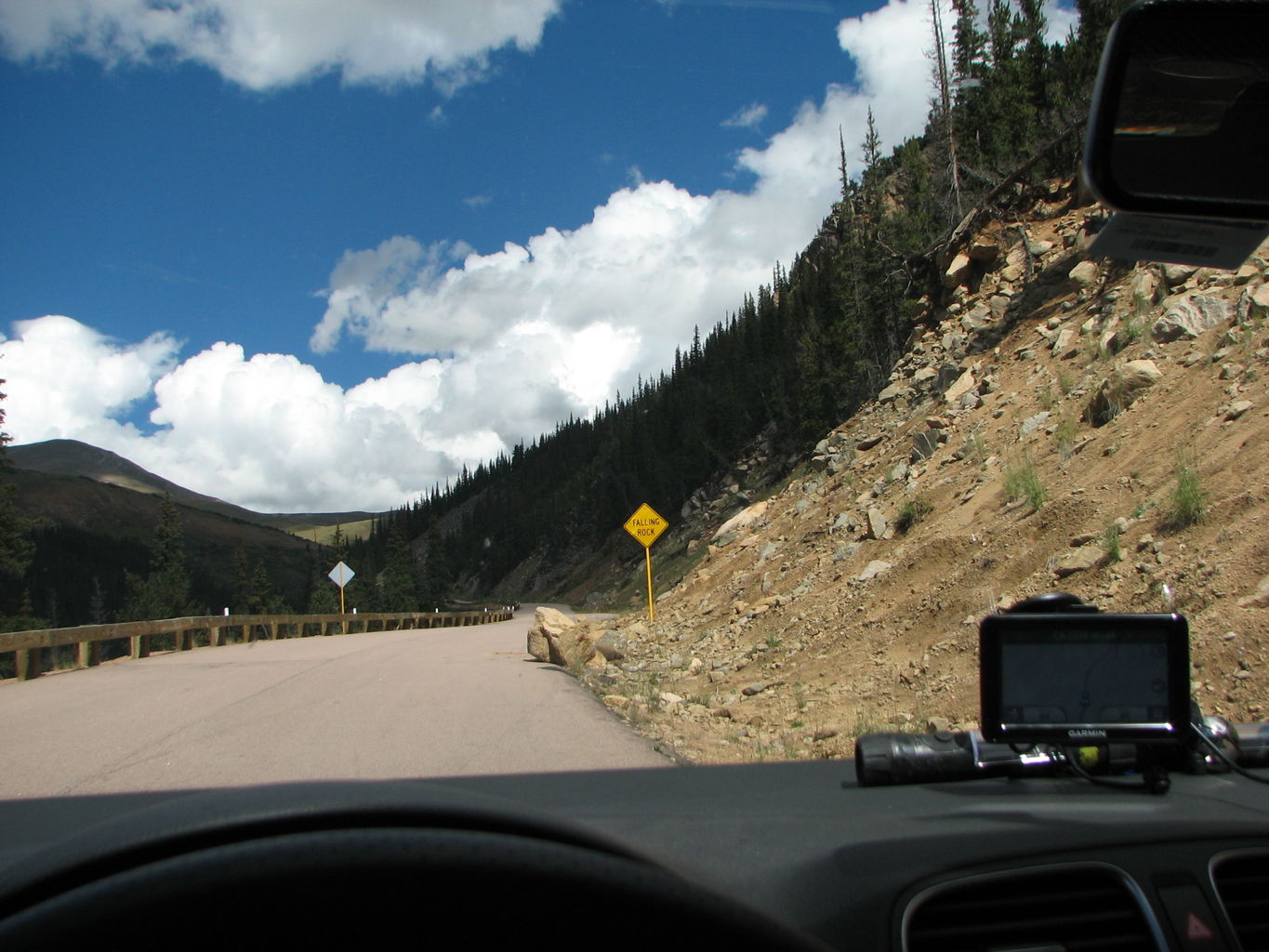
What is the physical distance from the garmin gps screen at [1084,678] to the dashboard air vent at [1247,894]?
37cm

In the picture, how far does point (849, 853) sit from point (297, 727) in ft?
26.9

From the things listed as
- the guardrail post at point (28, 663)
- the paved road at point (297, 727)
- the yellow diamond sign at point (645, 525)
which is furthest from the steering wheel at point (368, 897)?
the yellow diamond sign at point (645, 525)

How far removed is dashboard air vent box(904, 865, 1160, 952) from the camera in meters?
2.17

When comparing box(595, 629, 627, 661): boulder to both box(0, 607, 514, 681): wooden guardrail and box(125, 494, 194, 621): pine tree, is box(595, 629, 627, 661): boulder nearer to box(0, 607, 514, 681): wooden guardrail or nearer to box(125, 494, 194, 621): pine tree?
box(0, 607, 514, 681): wooden guardrail

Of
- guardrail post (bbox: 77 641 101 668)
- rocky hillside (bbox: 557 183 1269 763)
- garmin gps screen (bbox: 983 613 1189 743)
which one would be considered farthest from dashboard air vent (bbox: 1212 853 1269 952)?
guardrail post (bbox: 77 641 101 668)

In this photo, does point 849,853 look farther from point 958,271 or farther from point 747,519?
point 747,519

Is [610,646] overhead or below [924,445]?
below

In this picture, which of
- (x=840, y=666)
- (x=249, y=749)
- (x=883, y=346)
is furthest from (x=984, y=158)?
(x=249, y=749)

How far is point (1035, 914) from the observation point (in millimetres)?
2242

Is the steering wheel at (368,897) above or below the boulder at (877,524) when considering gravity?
below

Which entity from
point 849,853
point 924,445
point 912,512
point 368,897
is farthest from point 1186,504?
point 368,897

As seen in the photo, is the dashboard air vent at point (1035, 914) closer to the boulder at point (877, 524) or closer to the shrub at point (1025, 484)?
the shrub at point (1025, 484)

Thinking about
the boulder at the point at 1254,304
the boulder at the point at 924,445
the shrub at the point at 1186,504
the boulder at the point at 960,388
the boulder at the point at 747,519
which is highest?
the boulder at the point at 960,388

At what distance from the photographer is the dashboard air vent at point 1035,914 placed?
7.11 ft
